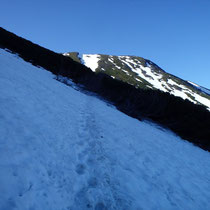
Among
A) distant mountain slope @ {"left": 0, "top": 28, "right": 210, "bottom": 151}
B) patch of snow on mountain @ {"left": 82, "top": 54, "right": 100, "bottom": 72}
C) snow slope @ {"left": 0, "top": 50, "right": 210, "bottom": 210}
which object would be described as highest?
patch of snow on mountain @ {"left": 82, "top": 54, "right": 100, "bottom": 72}

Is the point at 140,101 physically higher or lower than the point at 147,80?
lower

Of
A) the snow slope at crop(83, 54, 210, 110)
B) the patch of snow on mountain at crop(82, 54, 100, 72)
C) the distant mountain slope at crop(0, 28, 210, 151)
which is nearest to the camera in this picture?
the distant mountain slope at crop(0, 28, 210, 151)

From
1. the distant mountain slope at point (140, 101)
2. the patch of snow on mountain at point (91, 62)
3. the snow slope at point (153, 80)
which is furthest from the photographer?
the patch of snow on mountain at point (91, 62)

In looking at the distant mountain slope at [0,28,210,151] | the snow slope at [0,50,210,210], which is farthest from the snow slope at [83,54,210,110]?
the snow slope at [0,50,210,210]

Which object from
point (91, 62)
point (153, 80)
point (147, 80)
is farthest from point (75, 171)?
point (91, 62)

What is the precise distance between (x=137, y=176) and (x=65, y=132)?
253 cm

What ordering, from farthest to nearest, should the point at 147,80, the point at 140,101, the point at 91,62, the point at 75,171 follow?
1. the point at 91,62
2. the point at 147,80
3. the point at 140,101
4. the point at 75,171

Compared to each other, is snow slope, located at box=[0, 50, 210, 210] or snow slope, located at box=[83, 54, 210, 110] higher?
snow slope, located at box=[83, 54, 210, 110]

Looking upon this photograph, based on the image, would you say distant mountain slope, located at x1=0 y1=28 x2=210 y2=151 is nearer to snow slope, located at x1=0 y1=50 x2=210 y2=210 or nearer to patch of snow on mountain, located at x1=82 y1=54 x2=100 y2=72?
snow slope, located at x1=0 y1=50 x2=210 y2=210

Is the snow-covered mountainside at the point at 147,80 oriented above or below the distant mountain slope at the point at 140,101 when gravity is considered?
above

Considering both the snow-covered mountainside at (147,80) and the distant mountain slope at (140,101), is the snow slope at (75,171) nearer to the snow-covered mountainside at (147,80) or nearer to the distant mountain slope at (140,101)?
the distant mountain slope at (140,101)

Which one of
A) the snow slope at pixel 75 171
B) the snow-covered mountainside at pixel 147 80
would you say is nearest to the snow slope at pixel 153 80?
the snow-covered mountainside at pixel 147 80

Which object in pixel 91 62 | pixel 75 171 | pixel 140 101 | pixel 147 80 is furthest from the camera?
pixel 91 62

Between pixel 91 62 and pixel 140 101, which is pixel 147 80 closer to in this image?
pixel 91 62
